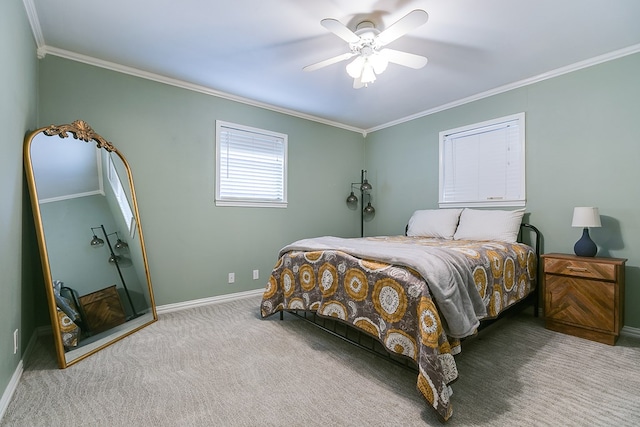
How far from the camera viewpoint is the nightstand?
2.29m

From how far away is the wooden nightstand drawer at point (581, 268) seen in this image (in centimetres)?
230

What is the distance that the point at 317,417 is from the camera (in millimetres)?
1476

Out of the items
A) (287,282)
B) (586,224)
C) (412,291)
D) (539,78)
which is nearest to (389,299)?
(412,291)

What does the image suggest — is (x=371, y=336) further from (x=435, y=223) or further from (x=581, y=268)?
(x=435, y=223)

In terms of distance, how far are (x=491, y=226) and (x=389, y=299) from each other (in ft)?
6.21

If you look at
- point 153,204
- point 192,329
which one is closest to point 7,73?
point 153,204

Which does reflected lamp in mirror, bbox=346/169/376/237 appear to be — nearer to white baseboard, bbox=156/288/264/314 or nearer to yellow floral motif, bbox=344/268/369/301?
white baseboard, bbox=156/288/264/314

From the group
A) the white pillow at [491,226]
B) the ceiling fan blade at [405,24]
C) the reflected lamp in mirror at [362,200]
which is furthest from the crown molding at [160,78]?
the white pillow at [491,226]

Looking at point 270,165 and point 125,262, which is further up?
point 270,165

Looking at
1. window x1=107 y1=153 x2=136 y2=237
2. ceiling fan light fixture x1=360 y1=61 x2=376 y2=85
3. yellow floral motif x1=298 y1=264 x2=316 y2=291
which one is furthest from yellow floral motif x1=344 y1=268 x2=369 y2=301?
window x1=107 y1=153 x2=136 y2=237

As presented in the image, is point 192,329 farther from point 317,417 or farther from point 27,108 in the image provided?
point 27,108

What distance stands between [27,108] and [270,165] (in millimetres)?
2303

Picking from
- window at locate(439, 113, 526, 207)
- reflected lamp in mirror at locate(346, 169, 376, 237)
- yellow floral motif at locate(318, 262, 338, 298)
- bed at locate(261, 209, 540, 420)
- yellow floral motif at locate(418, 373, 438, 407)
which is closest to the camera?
yellow floral motif at locate(418, 373, 438, 407)

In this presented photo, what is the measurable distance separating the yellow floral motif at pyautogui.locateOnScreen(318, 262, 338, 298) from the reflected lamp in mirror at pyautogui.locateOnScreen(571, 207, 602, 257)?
7.03ft
